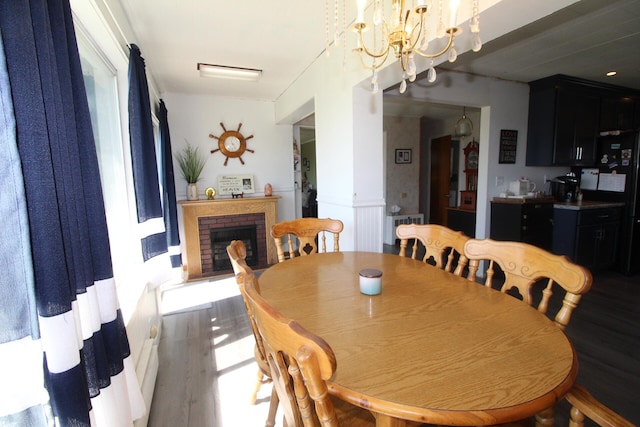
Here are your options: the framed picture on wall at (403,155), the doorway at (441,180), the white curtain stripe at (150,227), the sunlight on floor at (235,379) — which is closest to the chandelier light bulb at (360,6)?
the white curtain stripe at (150,227)

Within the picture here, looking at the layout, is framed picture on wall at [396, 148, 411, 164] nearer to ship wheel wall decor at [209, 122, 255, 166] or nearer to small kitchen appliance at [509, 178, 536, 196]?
small kitchen appliance at [509, 178, 536, 196]

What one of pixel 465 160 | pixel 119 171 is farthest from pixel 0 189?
pixel 465 160

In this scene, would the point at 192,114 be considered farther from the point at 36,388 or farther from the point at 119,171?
the point at 36,388

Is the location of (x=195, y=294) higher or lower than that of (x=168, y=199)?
lower

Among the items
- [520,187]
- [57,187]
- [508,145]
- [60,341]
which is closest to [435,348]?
[60,341]

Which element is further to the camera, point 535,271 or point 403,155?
point 403,155

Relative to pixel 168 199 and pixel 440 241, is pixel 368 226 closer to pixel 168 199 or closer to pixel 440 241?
pixel 440 241

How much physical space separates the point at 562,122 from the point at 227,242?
15.1ft

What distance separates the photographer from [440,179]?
19.2 ft

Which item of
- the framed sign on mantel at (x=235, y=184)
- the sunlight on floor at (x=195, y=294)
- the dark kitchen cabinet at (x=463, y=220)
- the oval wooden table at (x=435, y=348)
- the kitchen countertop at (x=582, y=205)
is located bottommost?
the sunlight on floor at (x=195, y=294)

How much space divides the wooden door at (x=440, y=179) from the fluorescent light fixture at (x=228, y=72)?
154 inches

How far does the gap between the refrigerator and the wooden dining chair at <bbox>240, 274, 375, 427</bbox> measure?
4.85 meters

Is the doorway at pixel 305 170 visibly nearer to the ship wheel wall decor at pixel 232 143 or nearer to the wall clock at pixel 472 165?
the ship wheel wall decor at pixel 232 143

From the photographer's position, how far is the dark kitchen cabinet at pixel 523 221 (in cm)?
342
